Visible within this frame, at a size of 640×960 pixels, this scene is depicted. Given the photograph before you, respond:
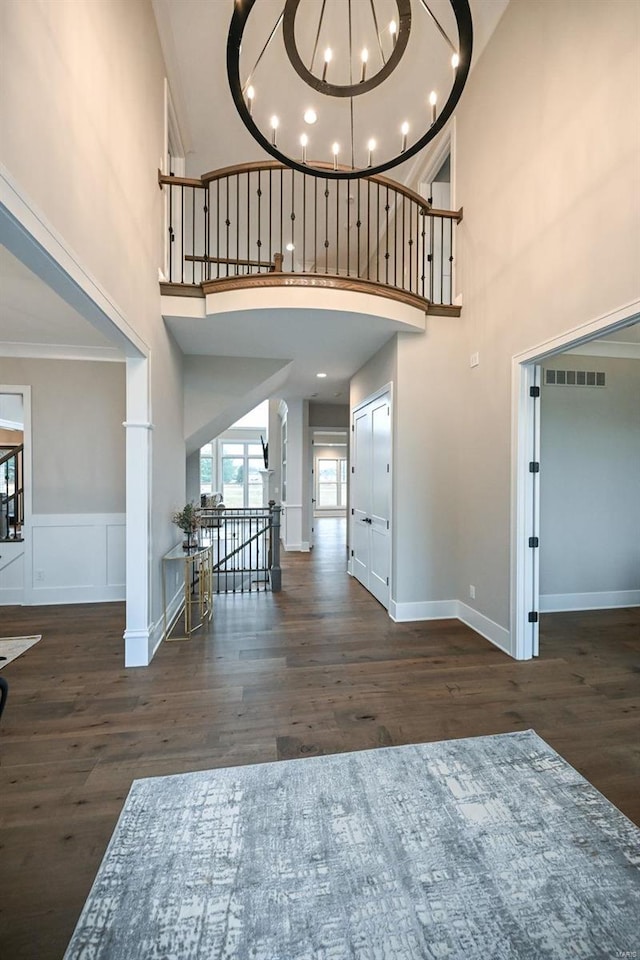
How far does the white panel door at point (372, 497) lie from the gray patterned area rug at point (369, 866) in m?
2.47

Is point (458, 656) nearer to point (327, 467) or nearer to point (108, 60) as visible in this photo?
point (108, 60)

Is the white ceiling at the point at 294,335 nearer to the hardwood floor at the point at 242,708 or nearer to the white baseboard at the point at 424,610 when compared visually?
the white baseboard at the point at 424,610

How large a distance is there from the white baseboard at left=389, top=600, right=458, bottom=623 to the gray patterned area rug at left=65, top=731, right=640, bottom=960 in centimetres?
195

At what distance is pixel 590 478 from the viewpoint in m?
4.34

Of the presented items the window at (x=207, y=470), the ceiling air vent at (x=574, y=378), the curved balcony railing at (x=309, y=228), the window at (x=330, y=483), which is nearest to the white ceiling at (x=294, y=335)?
the curved balcony railing at (x=309, y=228)

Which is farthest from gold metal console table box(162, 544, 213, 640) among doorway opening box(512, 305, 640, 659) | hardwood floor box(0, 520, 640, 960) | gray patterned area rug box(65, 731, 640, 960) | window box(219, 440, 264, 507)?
window box(219, 440, 264, 507)

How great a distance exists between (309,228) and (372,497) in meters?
4.54

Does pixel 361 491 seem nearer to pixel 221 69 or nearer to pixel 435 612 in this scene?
pixel 435 612

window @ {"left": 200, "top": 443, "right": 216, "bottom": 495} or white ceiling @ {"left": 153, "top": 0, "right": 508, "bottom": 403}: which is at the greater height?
white ceiling @ {"left": 153, "top": 0, "right": 508, "bottom": 403}

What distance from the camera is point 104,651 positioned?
3375mm

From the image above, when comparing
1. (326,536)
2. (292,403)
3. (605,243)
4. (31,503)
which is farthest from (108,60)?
(326,536)

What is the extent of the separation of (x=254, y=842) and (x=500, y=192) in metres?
4.66

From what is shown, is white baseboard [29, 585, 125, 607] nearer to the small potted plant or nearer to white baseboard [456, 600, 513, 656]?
the small potted plant

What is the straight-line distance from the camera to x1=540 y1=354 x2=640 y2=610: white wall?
14.0ft
